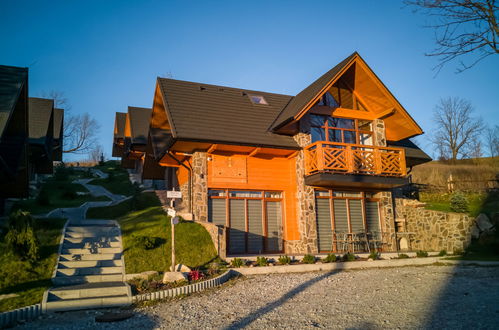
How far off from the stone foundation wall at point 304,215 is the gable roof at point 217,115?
1021mm

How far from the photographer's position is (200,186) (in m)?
14.7

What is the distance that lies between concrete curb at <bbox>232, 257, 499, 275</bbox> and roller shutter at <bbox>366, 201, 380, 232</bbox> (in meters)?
3.22

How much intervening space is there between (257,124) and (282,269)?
689 centimetres

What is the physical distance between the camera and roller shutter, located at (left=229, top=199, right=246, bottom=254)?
1480cm

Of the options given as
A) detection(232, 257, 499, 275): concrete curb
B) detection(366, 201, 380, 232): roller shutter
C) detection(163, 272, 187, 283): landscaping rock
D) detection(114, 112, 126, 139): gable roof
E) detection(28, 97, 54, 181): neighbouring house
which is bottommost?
detection(232, 257, 499, 275): concrete curb

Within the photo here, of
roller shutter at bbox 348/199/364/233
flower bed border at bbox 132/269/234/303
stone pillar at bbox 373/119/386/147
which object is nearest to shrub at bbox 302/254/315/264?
flower bed border at bbox 132/269/234/303

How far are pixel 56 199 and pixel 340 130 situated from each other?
18.9m

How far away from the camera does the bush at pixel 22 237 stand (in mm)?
9906

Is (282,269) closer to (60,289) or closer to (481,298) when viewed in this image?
(481,298)

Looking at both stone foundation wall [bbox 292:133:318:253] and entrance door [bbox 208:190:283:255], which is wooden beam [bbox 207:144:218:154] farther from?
stone foundation wall [bbox 292:133:318:253]

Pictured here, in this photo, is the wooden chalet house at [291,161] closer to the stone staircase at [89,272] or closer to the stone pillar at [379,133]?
the stone pillar at [379,133]

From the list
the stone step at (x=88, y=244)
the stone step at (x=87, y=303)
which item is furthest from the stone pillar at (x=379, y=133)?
the stone step at (x=87, y=303)

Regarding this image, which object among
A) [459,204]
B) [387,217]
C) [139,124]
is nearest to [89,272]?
[387,217]

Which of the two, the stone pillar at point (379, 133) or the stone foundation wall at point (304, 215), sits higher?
the stone pillar at point (379, 133)
